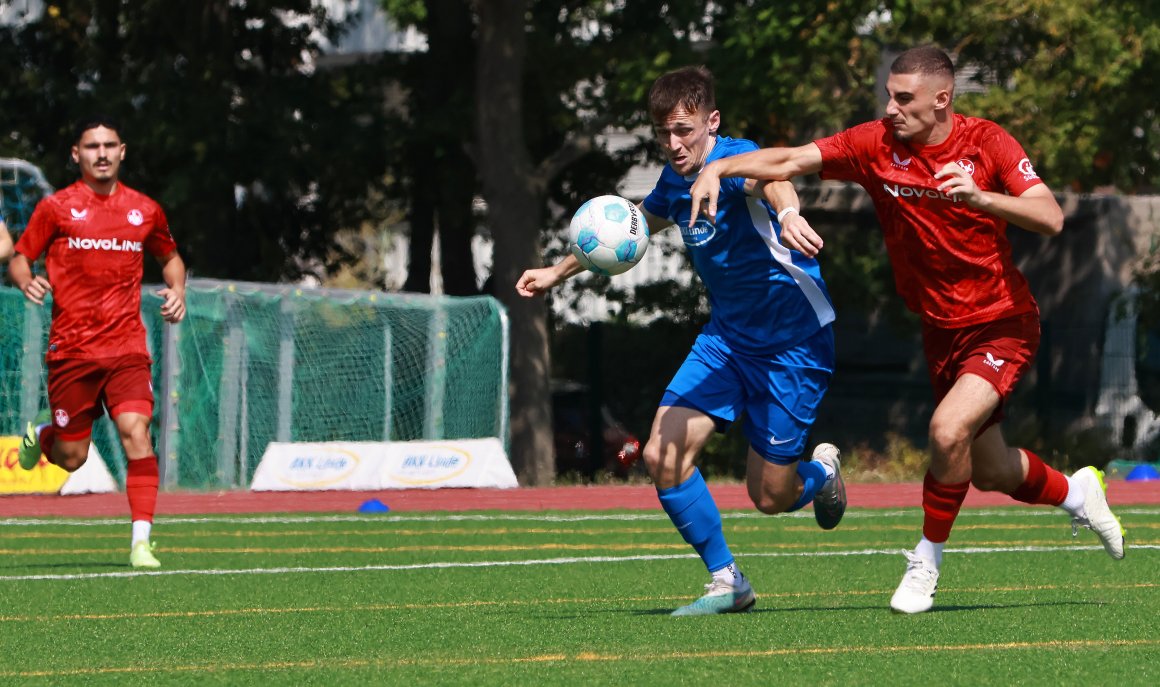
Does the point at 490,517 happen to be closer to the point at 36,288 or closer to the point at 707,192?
the point at 36,288

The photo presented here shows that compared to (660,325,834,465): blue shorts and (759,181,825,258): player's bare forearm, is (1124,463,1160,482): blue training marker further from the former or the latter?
(759,181,825,258): player's bare forearm

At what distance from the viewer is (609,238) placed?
7.75m

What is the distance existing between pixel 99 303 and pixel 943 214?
5.01 metres

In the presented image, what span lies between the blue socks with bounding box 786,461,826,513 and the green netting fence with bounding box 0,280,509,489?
38.2 ft

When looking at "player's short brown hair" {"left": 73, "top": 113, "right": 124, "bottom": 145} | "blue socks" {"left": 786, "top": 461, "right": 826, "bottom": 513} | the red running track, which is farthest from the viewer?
the red running track

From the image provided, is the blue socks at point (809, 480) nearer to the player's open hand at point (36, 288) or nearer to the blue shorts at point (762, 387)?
the blue shorts at point (762, 387)

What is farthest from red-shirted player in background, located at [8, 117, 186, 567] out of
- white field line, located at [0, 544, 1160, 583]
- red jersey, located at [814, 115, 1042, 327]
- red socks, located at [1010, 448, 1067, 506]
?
red socks, located at [1010, 448, 1067, 506]

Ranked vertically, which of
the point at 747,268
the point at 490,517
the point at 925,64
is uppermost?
the point at 925,64

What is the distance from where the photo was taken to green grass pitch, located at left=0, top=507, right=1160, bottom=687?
6.16 meters

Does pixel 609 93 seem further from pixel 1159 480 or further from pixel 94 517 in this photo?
pixel 94 517

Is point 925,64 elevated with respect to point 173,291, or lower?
elevated

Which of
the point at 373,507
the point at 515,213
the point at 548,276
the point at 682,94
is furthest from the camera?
the point at 515,213

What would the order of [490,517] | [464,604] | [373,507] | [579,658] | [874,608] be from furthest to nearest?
1. [373,507]
2. [490,517]
3. [464,604]
4. [874,608]
5. [579,658]

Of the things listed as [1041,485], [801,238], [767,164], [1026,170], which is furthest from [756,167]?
[1041,485]
